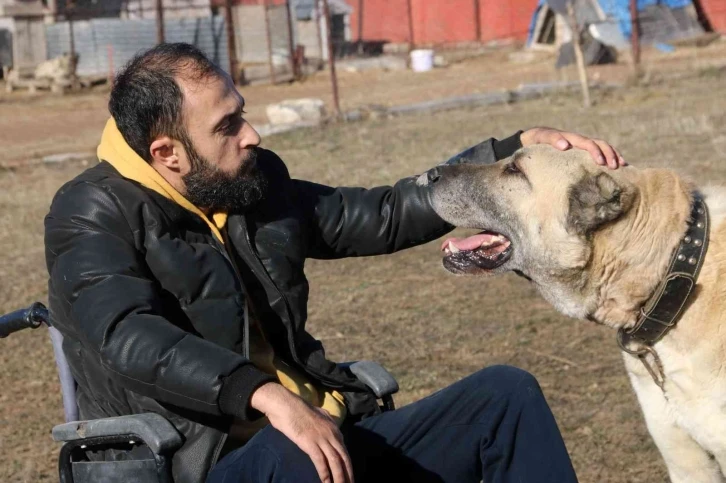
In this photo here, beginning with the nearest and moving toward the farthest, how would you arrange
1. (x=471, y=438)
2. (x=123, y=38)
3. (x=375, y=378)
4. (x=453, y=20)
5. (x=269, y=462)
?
(x=269, y=462), (x=471, y=438), (x=375, y=378), (x=123, y=38), (x=453, y=20)

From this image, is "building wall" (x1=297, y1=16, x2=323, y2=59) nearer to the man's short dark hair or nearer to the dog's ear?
the dog's ear

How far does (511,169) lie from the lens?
10.9 feet

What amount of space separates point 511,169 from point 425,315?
2541mm

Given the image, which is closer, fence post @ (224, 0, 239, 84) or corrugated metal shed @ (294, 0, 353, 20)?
fence post @ (224, 0, 239, 84)

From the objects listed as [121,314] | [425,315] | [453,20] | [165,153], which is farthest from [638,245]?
[453,20]

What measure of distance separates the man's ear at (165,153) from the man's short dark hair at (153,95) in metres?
0.01

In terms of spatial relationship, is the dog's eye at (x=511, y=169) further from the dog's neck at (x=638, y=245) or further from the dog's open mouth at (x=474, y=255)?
the dog's neck at (x=638, y=245)

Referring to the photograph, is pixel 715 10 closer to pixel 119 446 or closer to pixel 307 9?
pixel 307 9

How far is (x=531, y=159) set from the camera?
127 inches

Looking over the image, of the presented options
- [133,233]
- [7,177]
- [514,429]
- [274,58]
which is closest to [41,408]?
[133,233]

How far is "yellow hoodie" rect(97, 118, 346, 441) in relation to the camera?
2723mm

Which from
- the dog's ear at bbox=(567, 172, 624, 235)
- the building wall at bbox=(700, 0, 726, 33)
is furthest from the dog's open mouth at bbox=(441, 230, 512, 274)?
the building wall at bbox=(700, 0, 726, 33)

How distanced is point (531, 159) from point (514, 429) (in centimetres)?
97

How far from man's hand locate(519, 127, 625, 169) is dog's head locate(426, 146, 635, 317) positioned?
0.02 metres
